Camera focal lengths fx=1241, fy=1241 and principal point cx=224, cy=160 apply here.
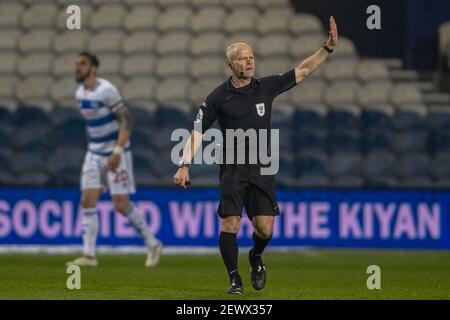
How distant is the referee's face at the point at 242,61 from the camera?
855 cm

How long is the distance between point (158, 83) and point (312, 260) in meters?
3.80

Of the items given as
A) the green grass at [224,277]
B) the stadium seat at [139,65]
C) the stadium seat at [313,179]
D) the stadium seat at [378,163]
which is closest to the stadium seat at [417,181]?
the stadium seat at [378,163]

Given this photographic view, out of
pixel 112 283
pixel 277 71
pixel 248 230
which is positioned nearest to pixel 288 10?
pixel 277 71

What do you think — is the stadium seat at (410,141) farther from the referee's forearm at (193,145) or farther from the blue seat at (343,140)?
the referee's forearm at (193,145)

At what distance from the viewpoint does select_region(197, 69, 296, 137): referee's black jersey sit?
871 centimetres

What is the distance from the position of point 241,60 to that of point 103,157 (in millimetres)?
3971

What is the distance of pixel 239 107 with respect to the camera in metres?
8.71

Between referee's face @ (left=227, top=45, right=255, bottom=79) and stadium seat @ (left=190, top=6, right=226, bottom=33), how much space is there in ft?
25.4

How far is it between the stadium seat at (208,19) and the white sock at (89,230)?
4872mm

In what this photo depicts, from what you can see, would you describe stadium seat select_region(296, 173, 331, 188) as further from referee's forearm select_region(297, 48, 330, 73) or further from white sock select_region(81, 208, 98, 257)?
referee's forearm select_region(297, 48, 330, 73)

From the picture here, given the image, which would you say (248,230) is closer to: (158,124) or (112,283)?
(158,124)

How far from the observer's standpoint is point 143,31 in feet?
54.0

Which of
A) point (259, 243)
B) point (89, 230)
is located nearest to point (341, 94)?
point (89, 230)

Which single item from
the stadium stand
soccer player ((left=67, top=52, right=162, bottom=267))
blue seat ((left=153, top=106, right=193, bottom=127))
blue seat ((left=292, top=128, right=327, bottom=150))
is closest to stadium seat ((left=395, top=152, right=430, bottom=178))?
the stadium stand
